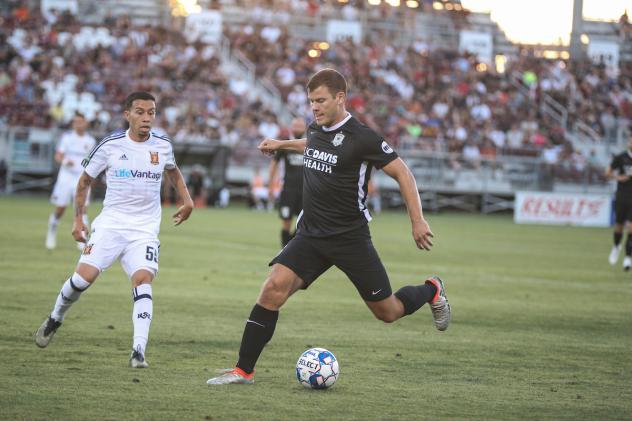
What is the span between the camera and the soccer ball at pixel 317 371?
753 centimetres

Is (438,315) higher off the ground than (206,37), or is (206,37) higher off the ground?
(206,37)

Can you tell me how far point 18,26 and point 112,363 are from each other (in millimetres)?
35582

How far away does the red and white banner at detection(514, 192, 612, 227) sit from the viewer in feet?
126

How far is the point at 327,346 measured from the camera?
9719mm

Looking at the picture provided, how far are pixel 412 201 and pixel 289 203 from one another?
36.6 ft

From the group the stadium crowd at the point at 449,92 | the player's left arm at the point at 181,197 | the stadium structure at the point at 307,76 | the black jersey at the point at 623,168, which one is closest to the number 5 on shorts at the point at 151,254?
the player's left arm at the point at 181,197

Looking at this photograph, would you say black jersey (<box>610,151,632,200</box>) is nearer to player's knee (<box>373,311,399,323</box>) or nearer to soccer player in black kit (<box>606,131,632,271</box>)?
soccer player in black kit (<box>606,131,632,271</box>)

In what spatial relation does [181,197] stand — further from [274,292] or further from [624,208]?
[624,208]

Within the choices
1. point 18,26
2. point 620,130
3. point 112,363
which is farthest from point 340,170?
point 620,130

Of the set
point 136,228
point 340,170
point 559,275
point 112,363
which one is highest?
point 340,170

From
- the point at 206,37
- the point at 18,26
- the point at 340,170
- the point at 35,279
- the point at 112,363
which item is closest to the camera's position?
the point at 340,170

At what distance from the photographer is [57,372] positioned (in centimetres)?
776

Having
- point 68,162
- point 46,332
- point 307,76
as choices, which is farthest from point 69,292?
point 307,76

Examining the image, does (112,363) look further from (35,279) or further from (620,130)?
(620,130)
